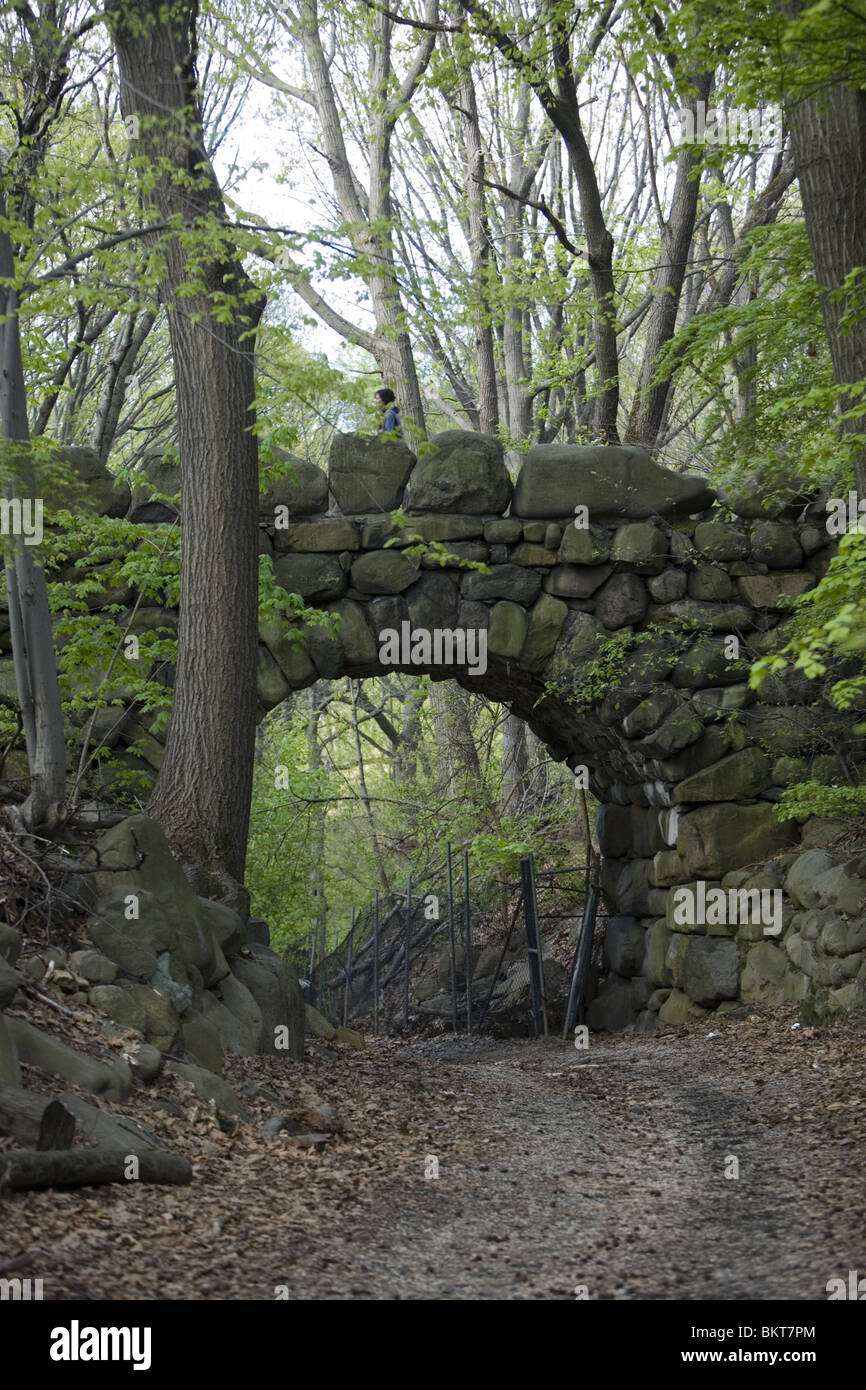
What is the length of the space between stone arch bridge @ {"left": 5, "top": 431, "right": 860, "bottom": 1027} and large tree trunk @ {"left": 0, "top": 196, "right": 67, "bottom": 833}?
2.80 metres

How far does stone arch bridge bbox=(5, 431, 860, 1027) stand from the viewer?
9.03m

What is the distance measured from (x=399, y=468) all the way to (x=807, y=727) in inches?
141

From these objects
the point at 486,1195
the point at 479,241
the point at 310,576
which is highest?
the point at 479,241

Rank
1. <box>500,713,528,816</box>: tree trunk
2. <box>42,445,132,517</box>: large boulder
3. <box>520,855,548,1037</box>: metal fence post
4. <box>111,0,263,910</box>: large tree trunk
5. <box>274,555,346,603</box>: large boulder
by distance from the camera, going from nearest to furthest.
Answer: <box>111,0,263,910</box>: large tree trunk
<box>42,445,132,517</box>: large boulder
<box>274,555,346,603</box>: large boulder
<box>520,855,548,1037</box>: metal fence post
<box>500,713,528,816</box>: tree trunk

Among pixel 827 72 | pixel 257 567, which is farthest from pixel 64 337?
pixel 827 72

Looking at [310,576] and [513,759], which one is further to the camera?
[513,759]

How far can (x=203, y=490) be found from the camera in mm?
7133

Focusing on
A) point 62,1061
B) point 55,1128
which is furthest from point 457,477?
point 55,1128

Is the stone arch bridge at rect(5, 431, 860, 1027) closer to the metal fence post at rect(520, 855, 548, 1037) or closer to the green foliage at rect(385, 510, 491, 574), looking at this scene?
the green foliage at rect(385, 510, 491, 574)

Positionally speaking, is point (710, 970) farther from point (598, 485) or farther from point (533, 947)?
point (598, 485)

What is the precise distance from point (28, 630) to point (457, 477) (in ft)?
12.8

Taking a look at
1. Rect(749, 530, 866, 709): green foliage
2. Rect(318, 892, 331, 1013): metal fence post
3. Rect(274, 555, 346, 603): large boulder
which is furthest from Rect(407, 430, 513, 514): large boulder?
Rect(318, 892, 331, 1013): metal fence post

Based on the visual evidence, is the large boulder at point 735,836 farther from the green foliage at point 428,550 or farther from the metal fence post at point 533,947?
the green foliage at point 428,550

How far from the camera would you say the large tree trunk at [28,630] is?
19.9 ft
